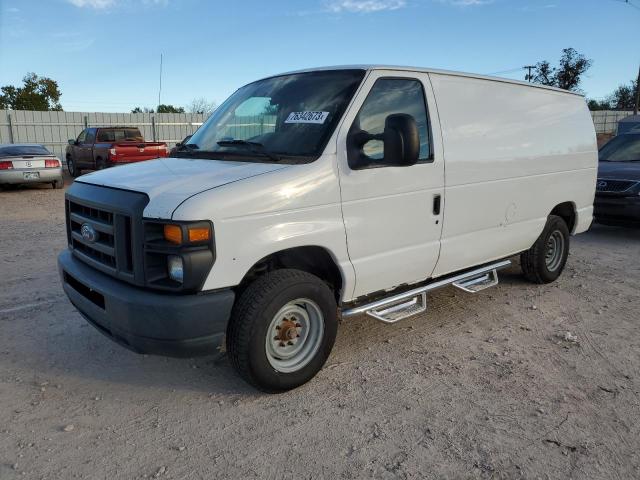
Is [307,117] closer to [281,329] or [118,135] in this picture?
[281,329]

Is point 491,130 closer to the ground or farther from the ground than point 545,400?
farther from the ground

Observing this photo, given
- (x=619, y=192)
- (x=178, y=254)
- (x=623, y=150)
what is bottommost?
(x=619, y=192)

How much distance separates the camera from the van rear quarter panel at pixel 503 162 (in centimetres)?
445

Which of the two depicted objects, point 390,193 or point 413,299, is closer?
point 390,193

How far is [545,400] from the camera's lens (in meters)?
3.52

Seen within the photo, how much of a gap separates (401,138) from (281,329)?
5.00 feet

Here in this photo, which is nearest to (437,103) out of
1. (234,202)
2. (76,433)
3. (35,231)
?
(234,202)

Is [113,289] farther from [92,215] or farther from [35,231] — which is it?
[35,231]

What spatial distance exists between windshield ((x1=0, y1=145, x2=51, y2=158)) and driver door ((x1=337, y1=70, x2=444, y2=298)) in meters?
14.0

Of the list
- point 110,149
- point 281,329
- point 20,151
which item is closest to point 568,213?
point 281,329

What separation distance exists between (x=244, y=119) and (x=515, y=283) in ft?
12.2

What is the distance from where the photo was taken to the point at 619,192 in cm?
855

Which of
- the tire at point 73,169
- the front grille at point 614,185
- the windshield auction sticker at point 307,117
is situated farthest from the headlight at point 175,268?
the tire at point 73,169

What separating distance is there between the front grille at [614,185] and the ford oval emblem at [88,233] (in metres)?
8.12
